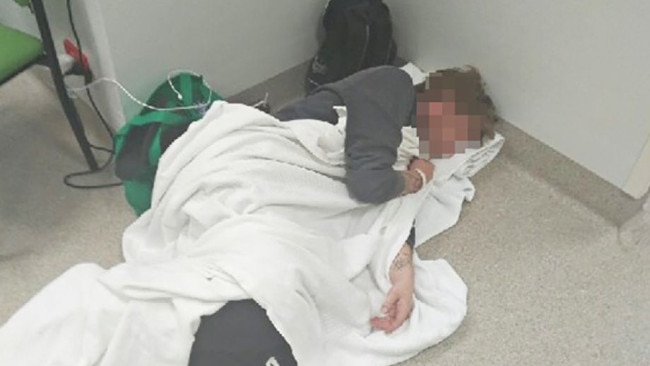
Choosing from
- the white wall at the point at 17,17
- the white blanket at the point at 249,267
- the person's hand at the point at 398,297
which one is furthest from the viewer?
the white wall at the point at 17,17

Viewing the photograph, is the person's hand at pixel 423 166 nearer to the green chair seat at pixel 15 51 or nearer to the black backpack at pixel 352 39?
the black backpack at pixel 352 39

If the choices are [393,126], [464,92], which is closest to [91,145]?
[393,126]

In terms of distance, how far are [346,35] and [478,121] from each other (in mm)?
465

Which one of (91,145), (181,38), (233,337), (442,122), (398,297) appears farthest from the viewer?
(91,145)

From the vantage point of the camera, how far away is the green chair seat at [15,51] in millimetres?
1407

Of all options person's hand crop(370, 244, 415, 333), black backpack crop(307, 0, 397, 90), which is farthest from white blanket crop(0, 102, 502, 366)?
black backpack crop(307, 0, 397, 90)

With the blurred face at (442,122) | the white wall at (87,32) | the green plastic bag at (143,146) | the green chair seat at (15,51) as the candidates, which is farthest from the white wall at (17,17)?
the blurred face at (442,122)

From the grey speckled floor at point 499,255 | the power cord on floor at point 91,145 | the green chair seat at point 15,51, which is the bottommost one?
the grey speckled floor at point 499,255

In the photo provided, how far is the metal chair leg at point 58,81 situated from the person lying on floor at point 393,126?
49cm

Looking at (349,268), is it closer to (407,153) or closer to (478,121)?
(407,153)

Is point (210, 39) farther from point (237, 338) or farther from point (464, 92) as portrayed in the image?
point (237, 338)

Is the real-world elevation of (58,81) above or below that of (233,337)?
above

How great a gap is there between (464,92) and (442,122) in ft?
0.36

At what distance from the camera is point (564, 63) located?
1602 millimetres
